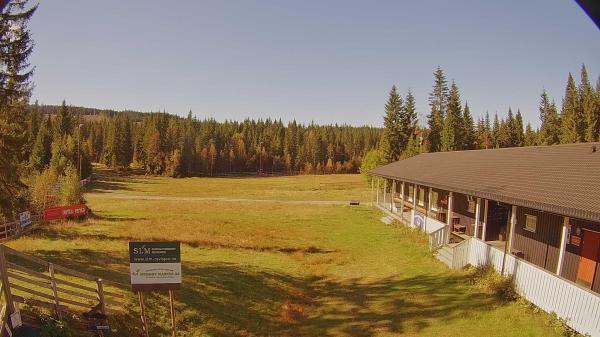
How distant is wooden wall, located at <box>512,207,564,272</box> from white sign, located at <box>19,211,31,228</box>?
113 feet

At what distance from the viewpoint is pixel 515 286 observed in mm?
15039

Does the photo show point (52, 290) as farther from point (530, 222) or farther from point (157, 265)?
point (530, 222)

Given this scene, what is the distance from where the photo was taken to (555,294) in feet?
42.2

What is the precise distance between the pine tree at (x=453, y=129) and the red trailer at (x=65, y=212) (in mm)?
58138

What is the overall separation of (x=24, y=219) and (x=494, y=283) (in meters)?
34.0

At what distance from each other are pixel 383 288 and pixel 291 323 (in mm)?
5401

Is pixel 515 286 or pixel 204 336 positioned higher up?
pixel 515 286

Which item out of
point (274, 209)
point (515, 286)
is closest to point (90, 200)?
point (274, 209)

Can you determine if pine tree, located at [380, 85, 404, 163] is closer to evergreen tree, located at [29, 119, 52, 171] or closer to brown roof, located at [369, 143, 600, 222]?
brown roof, located at [369, 143, 600, 222]

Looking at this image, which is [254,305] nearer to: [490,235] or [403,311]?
[403,311]

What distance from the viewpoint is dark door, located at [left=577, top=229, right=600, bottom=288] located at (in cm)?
1420

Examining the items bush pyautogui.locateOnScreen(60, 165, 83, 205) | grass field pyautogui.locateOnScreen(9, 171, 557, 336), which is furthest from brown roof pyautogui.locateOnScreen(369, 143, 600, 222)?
bush pyautogui.locateOnScreen(60, 165, 83, 205)

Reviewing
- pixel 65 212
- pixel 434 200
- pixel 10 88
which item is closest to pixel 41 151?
pixel 65 212

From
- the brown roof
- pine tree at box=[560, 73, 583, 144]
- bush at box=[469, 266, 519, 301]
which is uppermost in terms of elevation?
pine tree at box=[560, 73, 583, 144]
